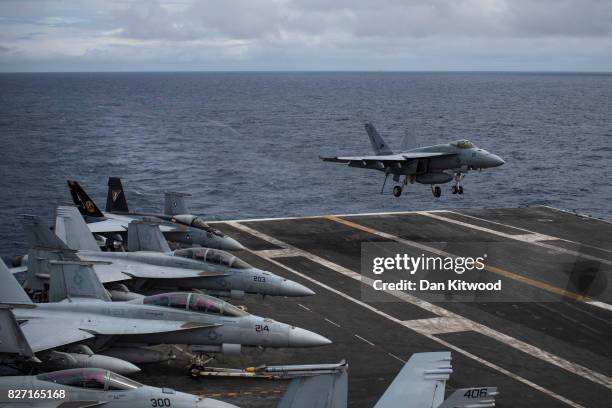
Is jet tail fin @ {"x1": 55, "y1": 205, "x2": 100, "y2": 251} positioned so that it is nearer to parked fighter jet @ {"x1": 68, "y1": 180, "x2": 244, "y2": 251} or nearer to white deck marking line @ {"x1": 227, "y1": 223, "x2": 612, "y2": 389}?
parked fighter jet @ {"x1": 68, "y1": 180, "x2": 244, "y2": 251}

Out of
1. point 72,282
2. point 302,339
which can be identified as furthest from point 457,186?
point 72,282

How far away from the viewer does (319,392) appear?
55.1 feet

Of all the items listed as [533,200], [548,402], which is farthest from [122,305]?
[533,200]

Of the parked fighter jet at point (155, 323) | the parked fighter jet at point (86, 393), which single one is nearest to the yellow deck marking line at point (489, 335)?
the parked fighter jet at point (155, 323)

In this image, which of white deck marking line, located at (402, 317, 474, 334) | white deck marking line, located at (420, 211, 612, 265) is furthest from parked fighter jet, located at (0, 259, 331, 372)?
white deck marking line, located at (420, 211, 612, 265)

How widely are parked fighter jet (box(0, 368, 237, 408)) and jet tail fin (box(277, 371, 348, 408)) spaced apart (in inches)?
167

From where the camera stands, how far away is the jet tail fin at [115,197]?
47.7 metres

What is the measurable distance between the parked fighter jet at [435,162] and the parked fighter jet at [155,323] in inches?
1081

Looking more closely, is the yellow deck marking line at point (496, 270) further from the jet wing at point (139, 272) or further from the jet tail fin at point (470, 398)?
the jet tail fin at point (470, 398)

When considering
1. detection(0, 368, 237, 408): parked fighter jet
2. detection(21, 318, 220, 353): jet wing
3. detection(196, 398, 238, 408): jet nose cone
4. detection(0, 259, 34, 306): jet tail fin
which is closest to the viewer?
detection(196, 398, 238, 408): jet nose cone

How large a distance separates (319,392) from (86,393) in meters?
7.92

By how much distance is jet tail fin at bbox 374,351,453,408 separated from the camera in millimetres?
18734

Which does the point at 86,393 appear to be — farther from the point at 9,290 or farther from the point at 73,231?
the point at 73,231

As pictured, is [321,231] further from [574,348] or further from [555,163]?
[555,163]
